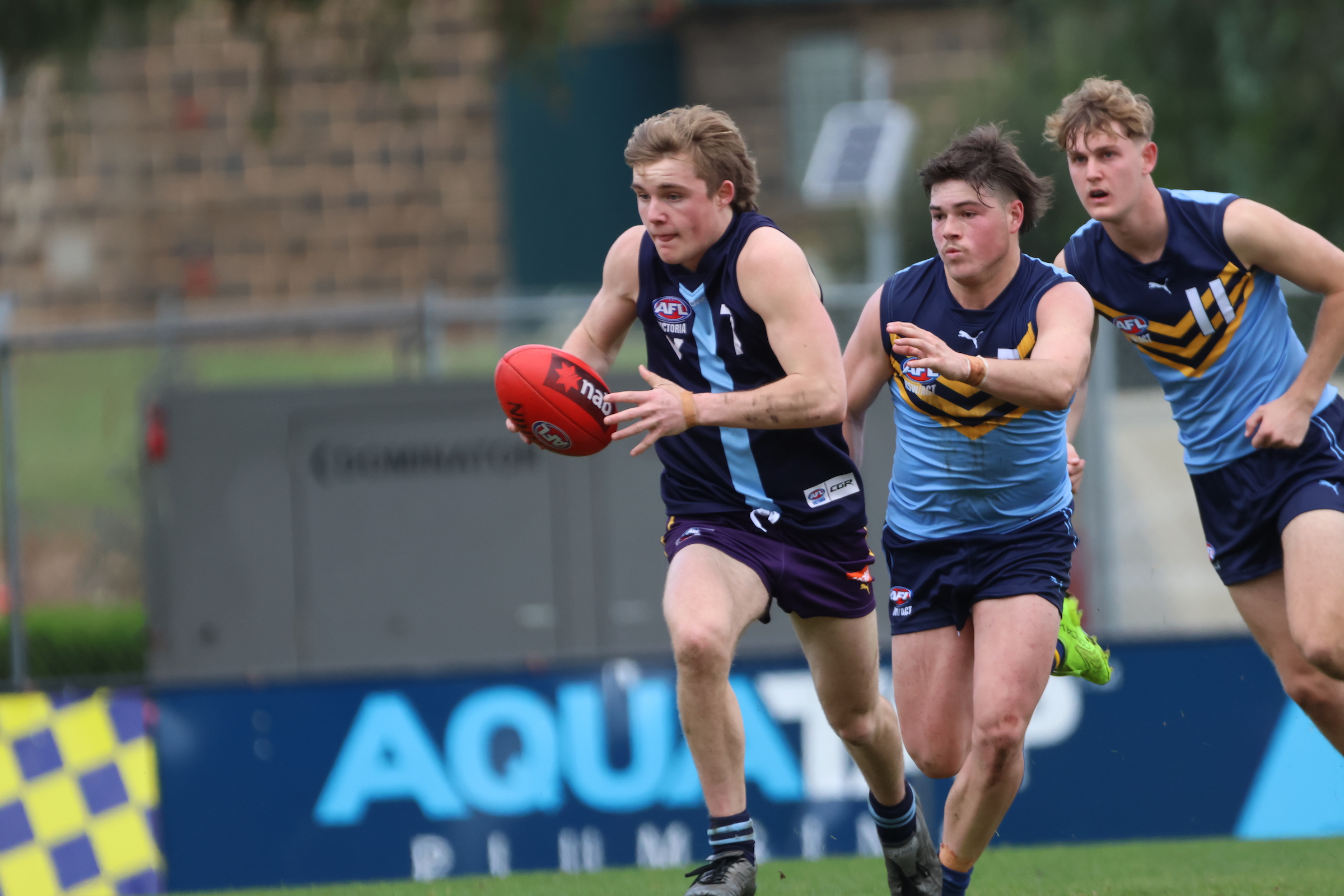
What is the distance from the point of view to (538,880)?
6547mm

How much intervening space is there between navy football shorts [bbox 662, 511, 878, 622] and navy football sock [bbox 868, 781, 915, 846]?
Answer: 2.26 ft

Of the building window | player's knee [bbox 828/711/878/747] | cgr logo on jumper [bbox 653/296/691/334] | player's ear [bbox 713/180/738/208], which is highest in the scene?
the building window

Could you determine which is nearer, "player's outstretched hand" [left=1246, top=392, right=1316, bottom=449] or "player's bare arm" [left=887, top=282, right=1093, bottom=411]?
"player's bare arm" [left=887, top=282, right=1093, bottom=411]

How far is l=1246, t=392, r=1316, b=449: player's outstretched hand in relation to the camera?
4.96 meters

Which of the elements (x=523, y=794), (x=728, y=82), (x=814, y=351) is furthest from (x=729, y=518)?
(x=728, y=82)

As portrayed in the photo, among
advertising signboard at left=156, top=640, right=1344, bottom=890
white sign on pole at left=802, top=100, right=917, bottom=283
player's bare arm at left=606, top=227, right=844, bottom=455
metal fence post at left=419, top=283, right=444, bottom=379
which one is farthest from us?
white sign on pole at left=802, top=100, right=917, bottom=283

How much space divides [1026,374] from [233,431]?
7.83 meters

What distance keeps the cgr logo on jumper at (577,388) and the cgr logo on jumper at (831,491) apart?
0.69 metres

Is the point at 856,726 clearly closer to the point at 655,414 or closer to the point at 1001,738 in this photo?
the point at 1001,738

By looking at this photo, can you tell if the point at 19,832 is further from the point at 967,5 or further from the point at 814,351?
the point at 967,5

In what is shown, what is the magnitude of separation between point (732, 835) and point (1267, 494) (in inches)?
80.3

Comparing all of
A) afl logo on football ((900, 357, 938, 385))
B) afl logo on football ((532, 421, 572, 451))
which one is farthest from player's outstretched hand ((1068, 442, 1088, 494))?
afl logo on football ((532, 421, 572, 451))

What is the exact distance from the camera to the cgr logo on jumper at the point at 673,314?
16.2 ft

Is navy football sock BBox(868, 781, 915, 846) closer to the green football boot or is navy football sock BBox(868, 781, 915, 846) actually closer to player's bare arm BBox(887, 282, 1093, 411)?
the green football boot
